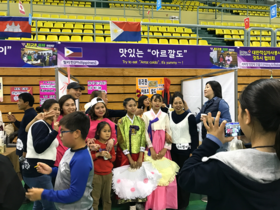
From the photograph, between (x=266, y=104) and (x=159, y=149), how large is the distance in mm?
2325

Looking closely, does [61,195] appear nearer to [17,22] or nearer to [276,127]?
[276,127]

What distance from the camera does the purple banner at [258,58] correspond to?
13.3 feet

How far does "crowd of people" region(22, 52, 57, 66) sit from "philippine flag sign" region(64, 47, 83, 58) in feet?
0.82

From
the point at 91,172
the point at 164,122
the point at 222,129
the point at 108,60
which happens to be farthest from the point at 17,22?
the point at 222,129

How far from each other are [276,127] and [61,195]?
1.14 metres

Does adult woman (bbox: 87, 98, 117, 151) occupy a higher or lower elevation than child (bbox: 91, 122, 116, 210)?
higher

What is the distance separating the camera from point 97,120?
2723mm

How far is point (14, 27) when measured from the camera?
4117 mm

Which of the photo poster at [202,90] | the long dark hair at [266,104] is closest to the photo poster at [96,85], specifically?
the photo poster at [202,90]

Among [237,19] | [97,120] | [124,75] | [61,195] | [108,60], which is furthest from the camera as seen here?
[237,19]

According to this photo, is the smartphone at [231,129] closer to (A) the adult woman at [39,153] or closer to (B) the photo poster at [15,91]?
(A) the adult woman at [39,153]

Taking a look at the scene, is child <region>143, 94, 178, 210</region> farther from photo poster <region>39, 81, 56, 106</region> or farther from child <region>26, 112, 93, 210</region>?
photo poster <region>39, 81, 56, 106</region>

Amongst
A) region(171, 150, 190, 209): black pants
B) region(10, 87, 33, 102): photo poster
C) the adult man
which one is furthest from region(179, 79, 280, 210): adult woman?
region(10, 87, 33, 102): photo poster

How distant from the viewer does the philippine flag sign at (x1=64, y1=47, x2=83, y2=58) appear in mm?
3449
